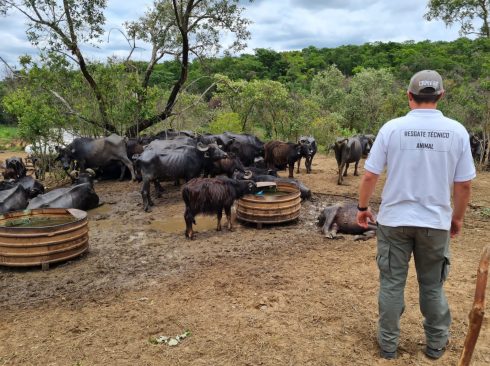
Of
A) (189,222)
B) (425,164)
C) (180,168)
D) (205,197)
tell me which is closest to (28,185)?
(180,168)

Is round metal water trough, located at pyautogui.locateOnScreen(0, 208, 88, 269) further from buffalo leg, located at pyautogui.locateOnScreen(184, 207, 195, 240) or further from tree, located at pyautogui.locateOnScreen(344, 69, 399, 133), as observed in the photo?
tree, located at pyautogui.locateOnScreen(344, 69, 399, 133)

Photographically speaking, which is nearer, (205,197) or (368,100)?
(205,197)

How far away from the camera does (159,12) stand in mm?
15195

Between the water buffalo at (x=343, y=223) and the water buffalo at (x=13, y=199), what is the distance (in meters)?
6.42

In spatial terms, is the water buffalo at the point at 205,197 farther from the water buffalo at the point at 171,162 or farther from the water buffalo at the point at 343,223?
the water buffalo at the point at 171,162

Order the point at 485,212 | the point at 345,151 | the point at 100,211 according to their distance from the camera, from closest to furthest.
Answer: the point at 485,212 < the point at 100,211 < the point at 345,151

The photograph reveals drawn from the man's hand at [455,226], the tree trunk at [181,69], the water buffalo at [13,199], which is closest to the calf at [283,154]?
the tree trunk at [181,69]

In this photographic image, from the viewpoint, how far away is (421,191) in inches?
127

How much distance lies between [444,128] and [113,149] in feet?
37.9

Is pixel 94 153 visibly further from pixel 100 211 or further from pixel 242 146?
pixel 242 146

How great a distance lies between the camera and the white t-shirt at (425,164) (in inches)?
125

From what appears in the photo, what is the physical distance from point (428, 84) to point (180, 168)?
7.80 meters

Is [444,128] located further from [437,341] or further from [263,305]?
[263,305]

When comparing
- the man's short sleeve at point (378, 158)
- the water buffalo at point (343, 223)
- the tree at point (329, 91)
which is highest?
the tree at point (329, 91)
